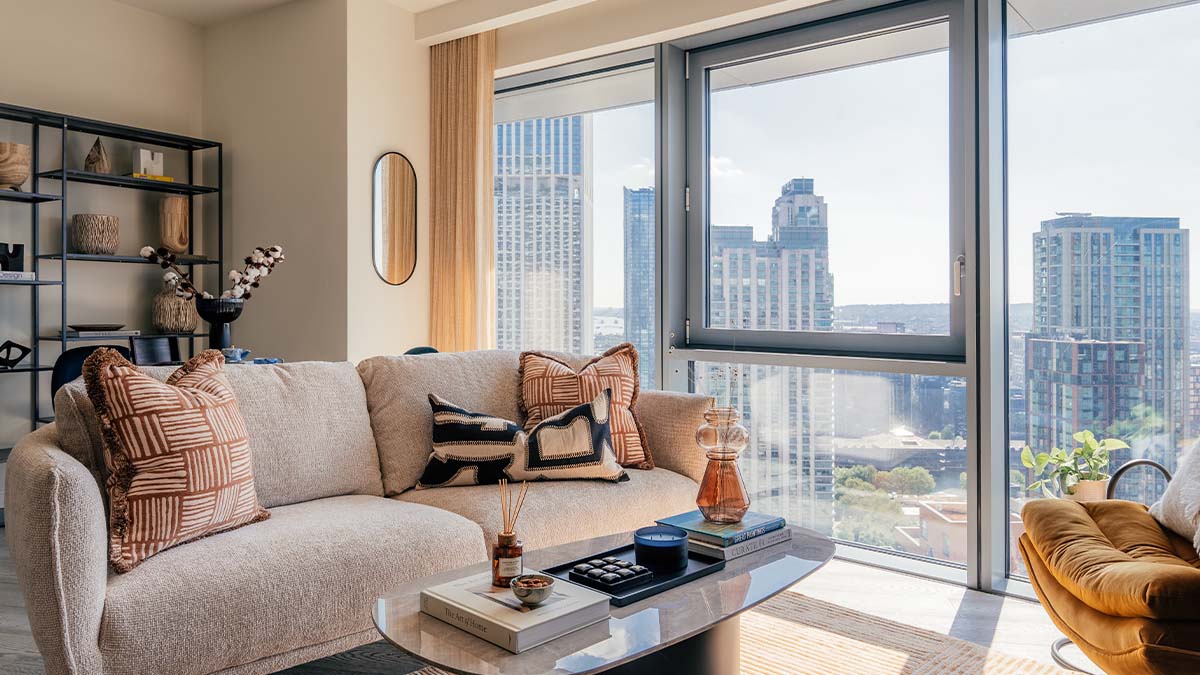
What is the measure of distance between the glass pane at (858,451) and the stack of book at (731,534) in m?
1.61

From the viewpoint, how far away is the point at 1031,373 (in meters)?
3.28

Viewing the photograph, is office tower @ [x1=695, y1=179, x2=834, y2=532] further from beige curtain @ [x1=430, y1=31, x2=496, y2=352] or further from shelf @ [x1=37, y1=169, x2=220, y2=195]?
shelf @ [x1=37, y1=169, x2=220, y2=195]

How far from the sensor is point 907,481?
357 centimetres

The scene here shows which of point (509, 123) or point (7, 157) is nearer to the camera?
point (7, 157)

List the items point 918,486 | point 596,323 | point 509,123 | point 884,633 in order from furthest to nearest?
point 509,123, point 596,323, point 918,486, point 884,633

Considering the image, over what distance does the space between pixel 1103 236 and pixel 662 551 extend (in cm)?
232

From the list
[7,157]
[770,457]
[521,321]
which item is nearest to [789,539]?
[770,457]

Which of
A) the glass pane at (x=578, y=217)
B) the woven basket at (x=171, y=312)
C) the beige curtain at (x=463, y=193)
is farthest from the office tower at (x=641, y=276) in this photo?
the woven basket at (x=171, y=312)

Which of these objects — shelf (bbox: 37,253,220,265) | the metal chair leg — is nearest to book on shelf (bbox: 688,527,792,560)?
the metal chair leg

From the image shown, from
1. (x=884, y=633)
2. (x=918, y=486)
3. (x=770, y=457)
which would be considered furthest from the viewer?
(x=770, y=457)

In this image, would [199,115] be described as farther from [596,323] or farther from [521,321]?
[596,323]

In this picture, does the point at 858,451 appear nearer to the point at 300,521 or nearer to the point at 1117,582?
the point at 1117,582

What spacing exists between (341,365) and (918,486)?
2.41 metres

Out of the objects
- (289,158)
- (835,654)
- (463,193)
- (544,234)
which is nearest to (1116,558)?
(835,654)
